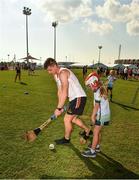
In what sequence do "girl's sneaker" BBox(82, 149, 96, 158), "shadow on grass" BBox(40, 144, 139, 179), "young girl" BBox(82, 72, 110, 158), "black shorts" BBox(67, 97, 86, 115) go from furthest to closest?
1. "black shorts" BBox(67, 97, 86, 115)
2. "girl's sneaker" BBox(82, 149, 96, 158)
3. "young girl" BBox(82, 72, 110, 158)
4. "shadow on grass" BBox(40, 144, 139, 179)

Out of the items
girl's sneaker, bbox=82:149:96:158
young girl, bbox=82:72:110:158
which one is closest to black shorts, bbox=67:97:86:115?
young girl, bbox=82:72:110:158

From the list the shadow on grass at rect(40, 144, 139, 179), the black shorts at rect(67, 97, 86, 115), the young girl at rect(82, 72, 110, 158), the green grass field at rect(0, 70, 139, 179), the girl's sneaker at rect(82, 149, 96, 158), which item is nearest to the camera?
the shadow on grass at rect(40, 144, 139, 179)

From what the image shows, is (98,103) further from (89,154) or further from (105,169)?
(105,169)

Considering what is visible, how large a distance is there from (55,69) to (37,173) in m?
2.41

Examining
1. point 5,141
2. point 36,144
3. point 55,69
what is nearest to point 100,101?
point 55,69

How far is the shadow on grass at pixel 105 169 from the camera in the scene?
551 cm

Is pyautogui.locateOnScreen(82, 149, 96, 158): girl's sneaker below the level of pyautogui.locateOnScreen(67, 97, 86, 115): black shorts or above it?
below

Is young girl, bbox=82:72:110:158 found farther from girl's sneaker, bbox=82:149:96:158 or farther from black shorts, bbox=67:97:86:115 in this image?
black shorts, bbox=67:97:86:115

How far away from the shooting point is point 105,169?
19.2ft

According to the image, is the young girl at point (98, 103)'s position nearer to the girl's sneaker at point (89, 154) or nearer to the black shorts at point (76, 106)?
the girl's sneaker at point (89, 154)

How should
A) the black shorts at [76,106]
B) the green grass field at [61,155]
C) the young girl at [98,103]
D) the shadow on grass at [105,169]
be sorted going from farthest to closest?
the black shorts at [76,106], the young girl at [98,103], the green grass field at [61,155], the shadow on grass at [105,169]

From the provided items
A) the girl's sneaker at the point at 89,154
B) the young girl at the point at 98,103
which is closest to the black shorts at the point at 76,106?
the young girl at the point at 98,103

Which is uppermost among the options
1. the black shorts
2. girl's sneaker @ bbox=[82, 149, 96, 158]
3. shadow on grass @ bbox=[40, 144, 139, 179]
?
the black shorts

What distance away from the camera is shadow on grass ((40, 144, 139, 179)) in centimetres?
551
